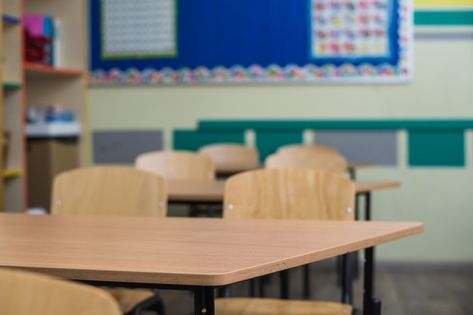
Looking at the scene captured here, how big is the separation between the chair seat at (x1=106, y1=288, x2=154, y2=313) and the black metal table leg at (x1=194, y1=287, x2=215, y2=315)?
853mm

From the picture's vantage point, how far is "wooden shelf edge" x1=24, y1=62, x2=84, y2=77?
14.3 feet

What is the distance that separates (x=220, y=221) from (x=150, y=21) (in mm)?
3213

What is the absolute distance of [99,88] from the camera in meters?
5.00

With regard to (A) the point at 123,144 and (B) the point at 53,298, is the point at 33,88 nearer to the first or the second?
(A) the point at 123,144

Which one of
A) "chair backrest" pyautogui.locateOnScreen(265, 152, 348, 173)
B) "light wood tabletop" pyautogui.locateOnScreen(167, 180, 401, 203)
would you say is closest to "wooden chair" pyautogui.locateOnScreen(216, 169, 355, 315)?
"light wood tabletop" pyautogui.locateOnScreen(167, 180, 401, 203)

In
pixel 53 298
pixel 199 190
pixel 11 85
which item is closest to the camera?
pixel 53 298

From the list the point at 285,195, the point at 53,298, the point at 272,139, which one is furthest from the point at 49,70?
the point at 53,298

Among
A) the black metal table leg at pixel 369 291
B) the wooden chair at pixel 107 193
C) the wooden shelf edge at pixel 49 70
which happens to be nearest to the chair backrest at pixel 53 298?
the black metal table leg at pixel 369 291

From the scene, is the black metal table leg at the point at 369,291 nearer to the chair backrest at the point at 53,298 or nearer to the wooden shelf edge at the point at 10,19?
the chair backrest at the point at 53,298

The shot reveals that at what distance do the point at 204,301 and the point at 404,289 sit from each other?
2944 millimetres

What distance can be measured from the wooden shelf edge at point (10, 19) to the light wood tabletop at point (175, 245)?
224 centimetres

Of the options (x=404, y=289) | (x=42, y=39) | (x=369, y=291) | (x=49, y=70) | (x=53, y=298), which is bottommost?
(x=404, y=289)

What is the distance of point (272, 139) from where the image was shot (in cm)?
483

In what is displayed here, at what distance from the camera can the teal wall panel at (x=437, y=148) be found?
4.64 meters
